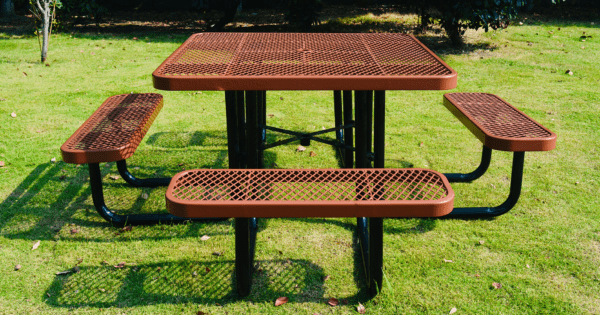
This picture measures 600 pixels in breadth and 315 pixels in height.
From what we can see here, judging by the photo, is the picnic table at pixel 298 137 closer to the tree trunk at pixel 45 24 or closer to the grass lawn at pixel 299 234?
the grass lawn at pixel 299 234

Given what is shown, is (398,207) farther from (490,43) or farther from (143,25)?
(143,25)

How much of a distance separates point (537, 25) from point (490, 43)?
7.49 feet

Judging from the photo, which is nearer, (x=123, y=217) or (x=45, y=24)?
(x=123, y=217)

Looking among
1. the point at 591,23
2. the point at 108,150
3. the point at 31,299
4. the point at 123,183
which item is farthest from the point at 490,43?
the point at 31,299

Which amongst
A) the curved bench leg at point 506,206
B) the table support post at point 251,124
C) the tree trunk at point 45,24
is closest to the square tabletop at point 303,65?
the table support post at point 251,124

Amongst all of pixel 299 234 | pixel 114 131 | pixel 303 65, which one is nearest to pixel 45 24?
pixel 114 131

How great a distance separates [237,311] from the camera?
2.48 metres

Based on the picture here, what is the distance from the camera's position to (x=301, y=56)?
2.69 metres

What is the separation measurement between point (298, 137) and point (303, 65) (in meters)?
1.26

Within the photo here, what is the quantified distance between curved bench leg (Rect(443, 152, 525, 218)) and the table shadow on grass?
3.75 ft

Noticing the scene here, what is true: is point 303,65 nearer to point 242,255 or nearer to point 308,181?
point 308,181

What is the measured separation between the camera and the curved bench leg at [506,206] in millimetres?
3092

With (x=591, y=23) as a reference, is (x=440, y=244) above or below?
below

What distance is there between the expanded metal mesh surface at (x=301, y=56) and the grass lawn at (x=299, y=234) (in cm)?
113
